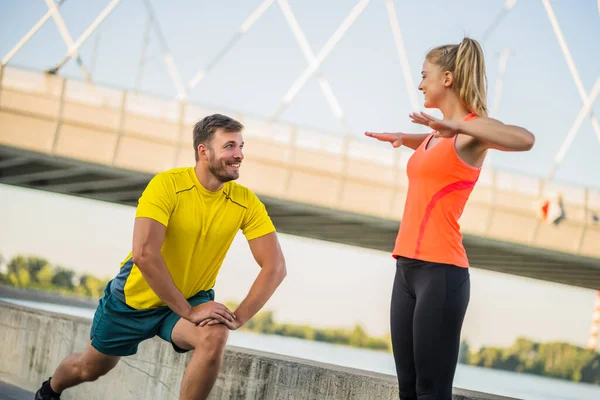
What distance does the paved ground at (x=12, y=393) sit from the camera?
6.33m

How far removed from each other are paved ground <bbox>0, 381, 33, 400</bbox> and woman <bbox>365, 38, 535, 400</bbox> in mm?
3593

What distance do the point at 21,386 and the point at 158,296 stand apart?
123 inches

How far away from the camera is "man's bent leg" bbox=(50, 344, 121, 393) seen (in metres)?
4.96

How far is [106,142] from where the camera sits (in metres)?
26.5

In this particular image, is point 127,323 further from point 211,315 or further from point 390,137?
point 390,137

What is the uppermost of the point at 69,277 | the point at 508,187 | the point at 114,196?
the point at 508,187

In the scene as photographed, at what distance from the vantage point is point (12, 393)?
6594 millimetres

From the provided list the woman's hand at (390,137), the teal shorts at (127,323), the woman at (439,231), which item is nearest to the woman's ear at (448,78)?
the woman at (439,231)

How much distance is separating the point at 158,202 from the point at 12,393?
9.78 feet

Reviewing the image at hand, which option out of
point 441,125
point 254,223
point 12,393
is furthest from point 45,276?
point 441,125

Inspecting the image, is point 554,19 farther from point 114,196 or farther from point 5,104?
point 5,104

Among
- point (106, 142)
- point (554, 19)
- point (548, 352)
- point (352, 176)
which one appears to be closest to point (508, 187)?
point (352, 176)

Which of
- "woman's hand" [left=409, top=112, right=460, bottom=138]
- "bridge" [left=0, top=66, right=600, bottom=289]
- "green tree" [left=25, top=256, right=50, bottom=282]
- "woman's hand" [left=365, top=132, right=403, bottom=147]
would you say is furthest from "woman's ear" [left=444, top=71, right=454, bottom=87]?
"green tree" [left=25, top=256, right=50, bottom=282]

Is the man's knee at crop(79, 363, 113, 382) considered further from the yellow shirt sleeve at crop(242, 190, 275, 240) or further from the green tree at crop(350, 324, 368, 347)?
the green tree at crop(350, 324, 368, 347)
